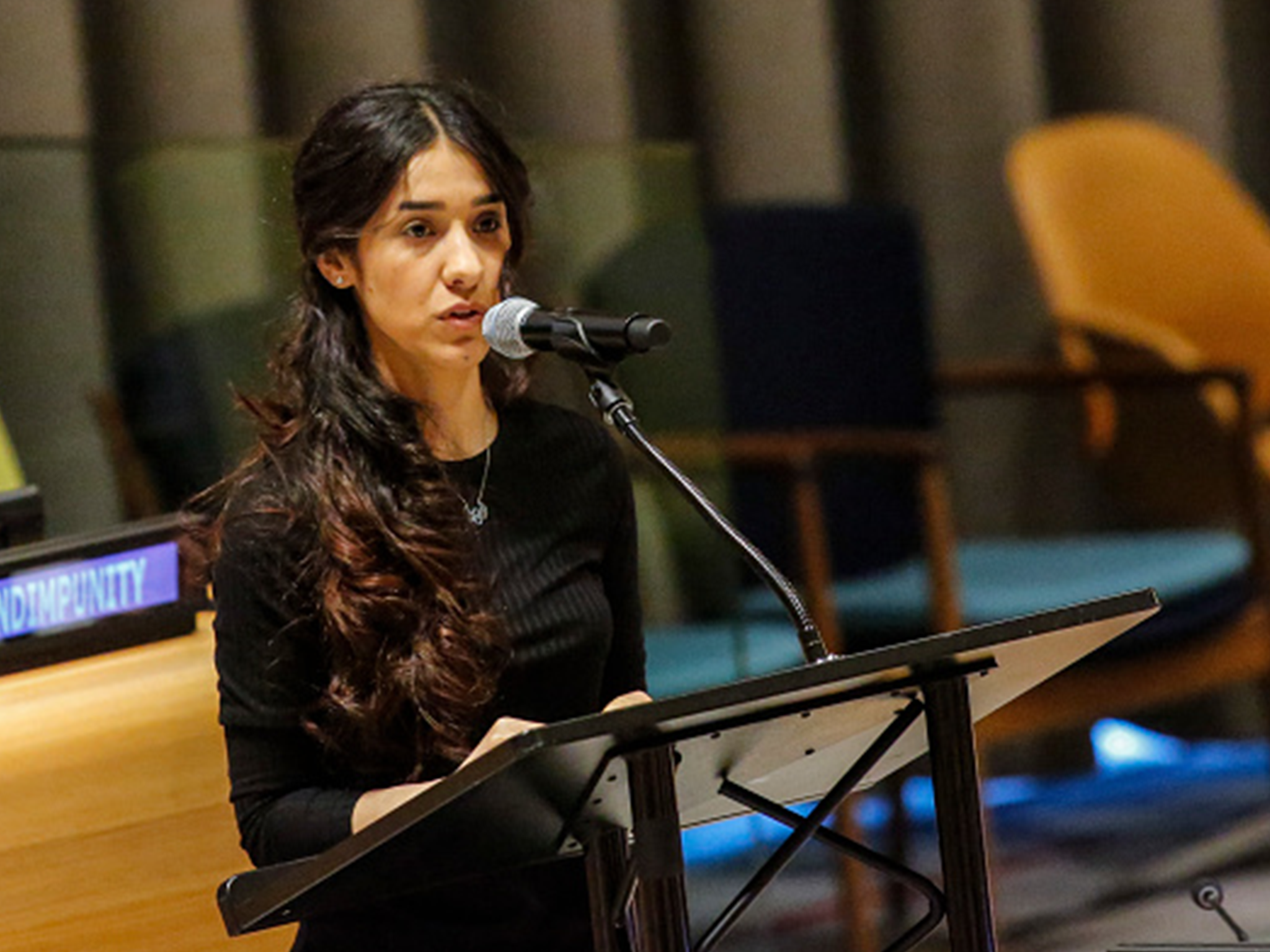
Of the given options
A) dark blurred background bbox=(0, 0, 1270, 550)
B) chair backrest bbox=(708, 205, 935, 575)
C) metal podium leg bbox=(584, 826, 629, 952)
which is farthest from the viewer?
chair backrest bbox=(708, 205, 935, 575)

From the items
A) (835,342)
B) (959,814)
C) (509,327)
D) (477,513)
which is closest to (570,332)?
(509,327)

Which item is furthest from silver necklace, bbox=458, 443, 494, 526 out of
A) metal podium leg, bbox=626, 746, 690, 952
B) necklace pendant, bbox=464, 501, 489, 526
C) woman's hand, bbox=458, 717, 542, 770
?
metal podium leg, bbox=626, 746, 690, 952

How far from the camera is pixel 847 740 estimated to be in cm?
173

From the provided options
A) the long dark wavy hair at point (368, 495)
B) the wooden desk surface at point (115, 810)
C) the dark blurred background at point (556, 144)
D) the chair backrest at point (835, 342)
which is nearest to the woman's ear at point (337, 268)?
the long dark wavy hair at point (368, 495)

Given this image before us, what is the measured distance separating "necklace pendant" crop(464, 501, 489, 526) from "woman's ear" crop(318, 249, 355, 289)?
0.21 m

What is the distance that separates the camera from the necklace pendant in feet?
6.54

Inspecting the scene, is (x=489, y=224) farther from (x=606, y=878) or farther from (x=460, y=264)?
(x=606, y=878)

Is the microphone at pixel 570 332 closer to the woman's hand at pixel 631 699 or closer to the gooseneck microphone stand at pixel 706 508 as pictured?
the gooseneck microphone stand at pixel 706 508

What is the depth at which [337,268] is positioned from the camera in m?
1.98

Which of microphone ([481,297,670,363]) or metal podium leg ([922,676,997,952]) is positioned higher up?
microphone ([481,297,670,363])

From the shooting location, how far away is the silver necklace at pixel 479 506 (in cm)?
199

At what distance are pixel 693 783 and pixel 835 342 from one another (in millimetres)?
2557

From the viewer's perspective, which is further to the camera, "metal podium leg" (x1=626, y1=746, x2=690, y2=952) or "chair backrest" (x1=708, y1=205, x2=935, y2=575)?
"chair backrest" (x1=708, y1=205, x2=935, y2=575)

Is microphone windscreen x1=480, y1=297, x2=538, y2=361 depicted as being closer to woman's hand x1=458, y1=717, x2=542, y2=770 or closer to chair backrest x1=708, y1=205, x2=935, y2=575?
woman's hand x1=458, y1=717, x2=542, y2=770
